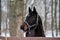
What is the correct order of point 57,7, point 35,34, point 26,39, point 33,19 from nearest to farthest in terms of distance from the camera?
1. point 26,39
2. point 35,34
3. point 33,19
4. point 57,7

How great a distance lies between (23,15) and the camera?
3812 millimetres

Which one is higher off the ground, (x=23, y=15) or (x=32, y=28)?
(x=23, y=15)

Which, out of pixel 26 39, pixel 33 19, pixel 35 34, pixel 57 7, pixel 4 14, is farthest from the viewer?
pixel 4 14

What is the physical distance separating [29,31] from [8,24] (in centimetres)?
218

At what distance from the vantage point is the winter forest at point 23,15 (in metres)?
3.70

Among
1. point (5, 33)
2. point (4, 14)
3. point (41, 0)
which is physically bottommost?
point (5, 33)

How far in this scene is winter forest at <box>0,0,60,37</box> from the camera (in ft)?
12.1

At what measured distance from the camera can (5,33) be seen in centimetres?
386

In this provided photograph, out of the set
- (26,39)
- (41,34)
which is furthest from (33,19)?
(26,39)

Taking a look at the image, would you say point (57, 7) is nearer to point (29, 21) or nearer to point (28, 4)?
point (28, 4)

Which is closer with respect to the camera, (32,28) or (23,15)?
(32,28)

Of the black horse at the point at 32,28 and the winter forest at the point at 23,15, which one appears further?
the winter forest at the point at 23,15

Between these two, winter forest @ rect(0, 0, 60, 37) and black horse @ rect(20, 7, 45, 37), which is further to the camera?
winter forest @ rect(0, 0, 60, 37)

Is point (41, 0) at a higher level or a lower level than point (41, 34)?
higher
